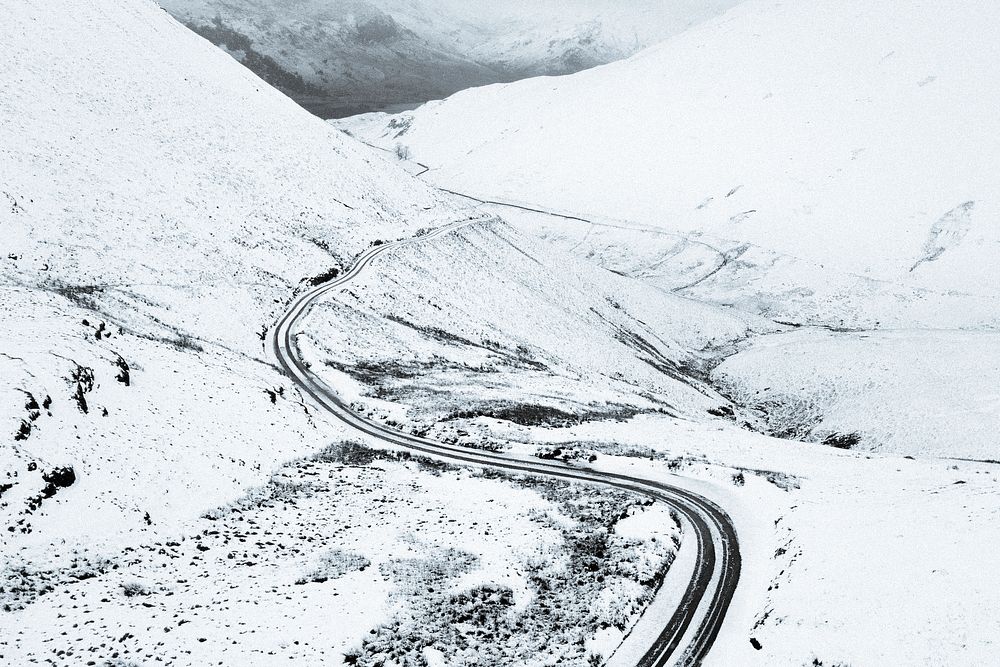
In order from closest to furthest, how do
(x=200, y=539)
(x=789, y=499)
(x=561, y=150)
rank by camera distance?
(x=200, y=539) → (x=789, y=499) → (x=561, y=150)

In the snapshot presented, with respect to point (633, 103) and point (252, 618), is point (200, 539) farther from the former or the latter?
point (633, 103)

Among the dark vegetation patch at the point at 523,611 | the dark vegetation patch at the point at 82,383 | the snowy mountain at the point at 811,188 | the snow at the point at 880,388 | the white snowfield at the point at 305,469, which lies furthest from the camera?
the snowy mountain at the point at 811,188

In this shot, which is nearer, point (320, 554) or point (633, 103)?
point (320, 554)

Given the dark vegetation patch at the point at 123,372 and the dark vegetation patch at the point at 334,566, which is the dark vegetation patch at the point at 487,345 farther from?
the dark vegetation patch at the point at 334,566

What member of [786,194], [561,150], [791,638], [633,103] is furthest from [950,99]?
[791,638]

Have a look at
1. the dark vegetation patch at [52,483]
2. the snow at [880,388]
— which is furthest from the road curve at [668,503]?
the snow at [880,388]

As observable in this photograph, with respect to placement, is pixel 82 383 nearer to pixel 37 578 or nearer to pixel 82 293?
pixel 37 578

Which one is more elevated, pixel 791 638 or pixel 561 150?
pixel 561 150
